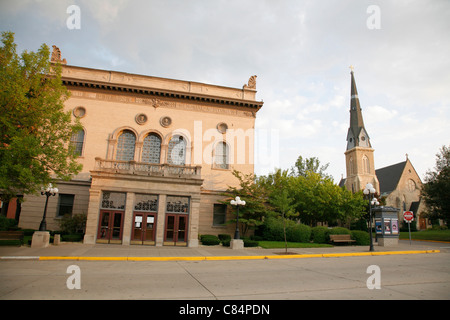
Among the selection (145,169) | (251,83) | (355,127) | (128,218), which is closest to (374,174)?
(355,127)

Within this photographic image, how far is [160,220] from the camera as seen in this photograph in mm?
20625

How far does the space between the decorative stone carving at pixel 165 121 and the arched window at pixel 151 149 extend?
1.32 m

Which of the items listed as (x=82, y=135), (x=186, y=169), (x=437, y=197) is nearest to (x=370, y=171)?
(x=437, y=197)

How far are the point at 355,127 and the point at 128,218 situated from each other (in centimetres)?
6786

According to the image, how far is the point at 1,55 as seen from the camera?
14789 millimetres

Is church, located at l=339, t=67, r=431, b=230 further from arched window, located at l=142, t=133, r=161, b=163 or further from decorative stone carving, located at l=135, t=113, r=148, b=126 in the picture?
decorative stone carving, located at l=135, t=113, r=148, b=126

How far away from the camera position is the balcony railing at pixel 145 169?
68.5 ft

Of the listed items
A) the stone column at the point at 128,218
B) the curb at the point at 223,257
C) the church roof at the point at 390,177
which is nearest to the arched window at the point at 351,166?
the church roof at the point at 390,177

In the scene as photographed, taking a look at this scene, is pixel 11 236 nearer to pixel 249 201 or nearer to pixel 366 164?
pixel 249 201

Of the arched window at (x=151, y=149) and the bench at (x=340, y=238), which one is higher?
the arched window at (x=151, y=149)

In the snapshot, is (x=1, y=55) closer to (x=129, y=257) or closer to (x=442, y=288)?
(x=129, y=257)

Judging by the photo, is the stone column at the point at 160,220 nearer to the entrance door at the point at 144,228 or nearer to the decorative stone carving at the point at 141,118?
the entrance door at the point at 144,228

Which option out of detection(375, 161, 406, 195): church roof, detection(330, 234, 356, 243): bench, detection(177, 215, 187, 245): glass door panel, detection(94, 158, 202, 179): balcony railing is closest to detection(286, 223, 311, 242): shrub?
detection(330, 234, 356, 243): bench

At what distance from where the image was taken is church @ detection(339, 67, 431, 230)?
198ft
